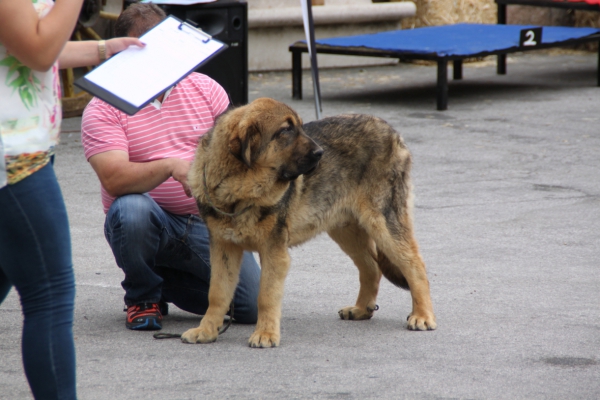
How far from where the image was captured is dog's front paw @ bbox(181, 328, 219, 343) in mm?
4160

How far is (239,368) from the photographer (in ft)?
12.4

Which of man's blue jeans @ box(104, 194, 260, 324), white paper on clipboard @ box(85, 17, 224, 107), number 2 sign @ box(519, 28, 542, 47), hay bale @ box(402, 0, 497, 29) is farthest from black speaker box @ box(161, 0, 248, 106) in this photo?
hay bale @ box(402, 0, 497, 29)

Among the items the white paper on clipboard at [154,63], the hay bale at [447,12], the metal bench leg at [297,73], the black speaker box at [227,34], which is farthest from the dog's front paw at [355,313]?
the hay bale at [447,12]

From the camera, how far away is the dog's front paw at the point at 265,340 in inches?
161

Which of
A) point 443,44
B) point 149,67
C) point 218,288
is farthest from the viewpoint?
point 443,44

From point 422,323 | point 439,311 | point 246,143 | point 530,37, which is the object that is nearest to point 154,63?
point 246,143

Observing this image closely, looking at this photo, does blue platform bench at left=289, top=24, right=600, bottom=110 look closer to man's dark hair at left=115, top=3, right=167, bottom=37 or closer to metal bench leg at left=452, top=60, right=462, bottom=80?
metal bench leg at left=452, top=60, right=462, bottom=80

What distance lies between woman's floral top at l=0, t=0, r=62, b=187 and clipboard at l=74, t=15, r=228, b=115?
34.7 inches

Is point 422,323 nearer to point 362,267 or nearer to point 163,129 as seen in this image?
point 362,267

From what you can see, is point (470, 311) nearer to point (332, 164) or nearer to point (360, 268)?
point (360, 268)

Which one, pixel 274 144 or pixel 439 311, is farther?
pixel 439 311

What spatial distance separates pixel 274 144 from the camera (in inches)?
156

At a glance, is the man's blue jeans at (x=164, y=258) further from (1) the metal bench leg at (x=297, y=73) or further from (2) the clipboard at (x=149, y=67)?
(1) the metal bench leg at (x=297, y=73)

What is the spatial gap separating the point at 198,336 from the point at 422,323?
1220mm
